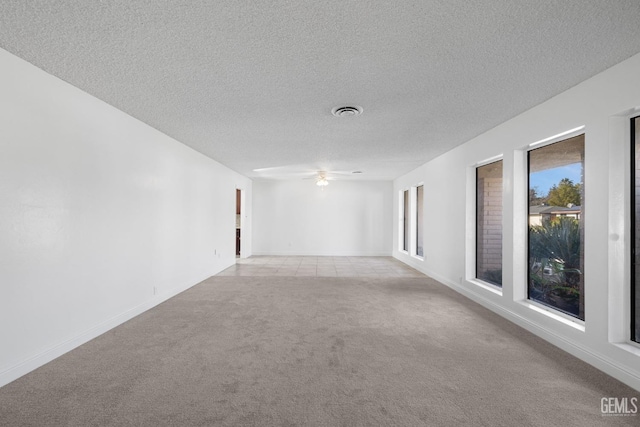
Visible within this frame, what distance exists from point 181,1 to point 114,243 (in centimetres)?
272

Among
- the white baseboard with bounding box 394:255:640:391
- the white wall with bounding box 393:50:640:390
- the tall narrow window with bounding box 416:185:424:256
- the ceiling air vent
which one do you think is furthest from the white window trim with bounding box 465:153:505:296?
the tall narrow window with bounding box 416:185:424:256

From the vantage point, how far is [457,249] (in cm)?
502

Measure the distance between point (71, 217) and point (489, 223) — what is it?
523cm

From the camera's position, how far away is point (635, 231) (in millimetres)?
2350

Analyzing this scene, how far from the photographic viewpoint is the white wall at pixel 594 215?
7.70 feet

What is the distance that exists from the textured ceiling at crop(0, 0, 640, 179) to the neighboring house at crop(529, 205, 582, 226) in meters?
1.16

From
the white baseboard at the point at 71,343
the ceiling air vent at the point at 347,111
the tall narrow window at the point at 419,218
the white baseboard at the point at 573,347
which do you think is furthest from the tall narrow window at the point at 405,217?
the white baseboard at the point at 71,343

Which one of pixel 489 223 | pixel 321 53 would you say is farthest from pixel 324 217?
pixel 321 53

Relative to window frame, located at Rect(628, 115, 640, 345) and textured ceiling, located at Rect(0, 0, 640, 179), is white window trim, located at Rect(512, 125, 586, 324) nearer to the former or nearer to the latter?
textured ceiling, located at Rect(0, 0, 640, 179)

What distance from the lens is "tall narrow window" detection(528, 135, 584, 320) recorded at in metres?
2.93

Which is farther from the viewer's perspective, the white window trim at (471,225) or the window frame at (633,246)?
the white window trim at (471,225)

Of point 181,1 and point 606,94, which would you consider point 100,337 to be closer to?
point 181,1

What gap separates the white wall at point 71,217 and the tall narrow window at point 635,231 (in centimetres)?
488

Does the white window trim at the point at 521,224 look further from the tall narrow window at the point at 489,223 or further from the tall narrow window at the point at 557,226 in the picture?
the tall narrow window at the point at 489,223
